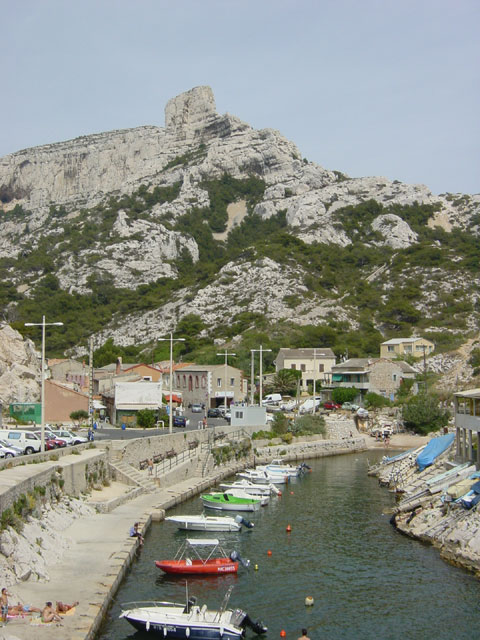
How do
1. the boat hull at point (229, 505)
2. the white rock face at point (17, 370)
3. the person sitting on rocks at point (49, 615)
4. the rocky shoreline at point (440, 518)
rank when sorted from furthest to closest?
the white rock face at point (17, 370), the boat hull at point (229, 505), the rocky shoreline at point (440, 518), the person sitting on rocks at point (49, 615)

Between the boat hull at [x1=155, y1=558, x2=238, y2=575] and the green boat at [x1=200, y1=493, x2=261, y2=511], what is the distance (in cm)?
1303

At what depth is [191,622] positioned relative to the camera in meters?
22.4

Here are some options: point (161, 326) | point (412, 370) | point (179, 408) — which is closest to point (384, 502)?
point (179, 408)

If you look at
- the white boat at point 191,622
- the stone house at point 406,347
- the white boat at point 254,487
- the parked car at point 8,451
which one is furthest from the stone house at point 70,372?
the white boat at point 191,622

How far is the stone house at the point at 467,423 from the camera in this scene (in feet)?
138

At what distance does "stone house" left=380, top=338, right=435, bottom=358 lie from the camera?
350 ft

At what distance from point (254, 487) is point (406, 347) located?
6390 cm

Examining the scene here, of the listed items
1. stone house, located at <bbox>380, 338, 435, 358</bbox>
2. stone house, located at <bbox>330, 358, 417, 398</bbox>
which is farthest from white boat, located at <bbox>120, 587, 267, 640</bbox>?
stone house, located at <bbox>380, 338, 435, 358</bbox>

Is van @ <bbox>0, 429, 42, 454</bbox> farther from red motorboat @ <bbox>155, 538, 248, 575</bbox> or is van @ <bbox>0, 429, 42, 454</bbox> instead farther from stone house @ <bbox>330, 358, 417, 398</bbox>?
stone house @ <bbox>330, 358, 417, 398</bbox>

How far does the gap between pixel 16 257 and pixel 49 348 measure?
5462cm

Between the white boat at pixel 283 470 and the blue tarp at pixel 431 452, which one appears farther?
the white boat at pixel 283 470

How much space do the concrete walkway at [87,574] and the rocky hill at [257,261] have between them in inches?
2928

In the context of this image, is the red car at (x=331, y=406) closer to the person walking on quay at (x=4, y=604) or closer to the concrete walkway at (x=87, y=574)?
the concrete walkway at (x=87, y=574)

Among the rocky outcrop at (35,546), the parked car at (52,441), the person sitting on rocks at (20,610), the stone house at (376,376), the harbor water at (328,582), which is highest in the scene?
the stone house at (376,376)
